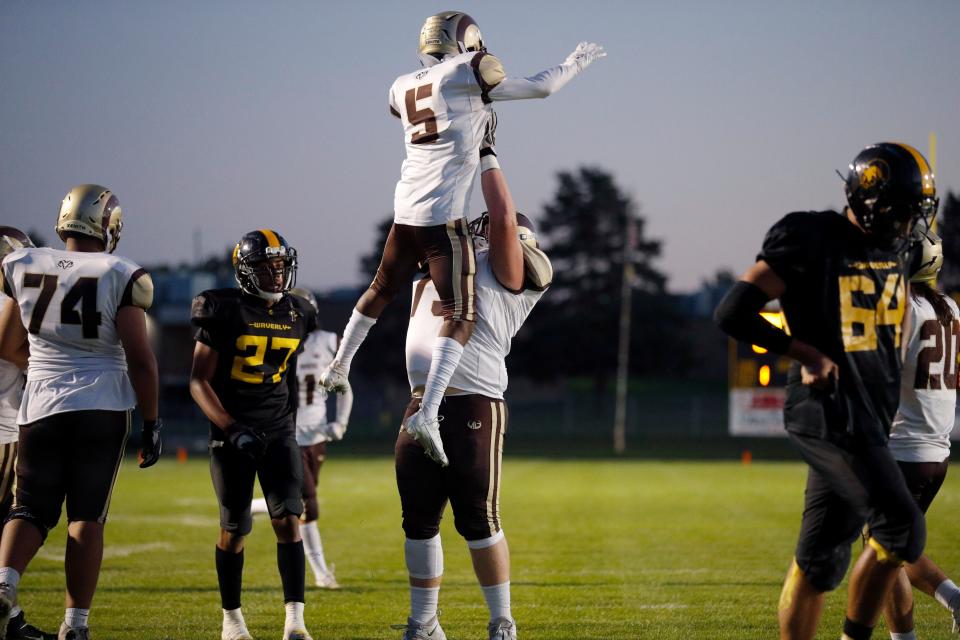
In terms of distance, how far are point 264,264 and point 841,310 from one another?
10.4 ft

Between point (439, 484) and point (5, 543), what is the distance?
80.7 inches

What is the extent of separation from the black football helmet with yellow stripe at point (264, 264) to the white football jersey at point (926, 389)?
325 cm

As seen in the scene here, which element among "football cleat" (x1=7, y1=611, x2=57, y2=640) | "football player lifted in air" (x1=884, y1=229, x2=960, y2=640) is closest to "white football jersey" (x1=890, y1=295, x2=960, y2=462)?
"football player lifted in air" (x1=884, y1=229, x2=960, y2=640)

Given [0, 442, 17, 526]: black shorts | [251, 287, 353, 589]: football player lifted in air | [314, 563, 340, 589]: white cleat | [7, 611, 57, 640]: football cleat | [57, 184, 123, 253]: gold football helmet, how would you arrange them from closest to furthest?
[57, 184, 123, 253]: gold football helmet
[7, 611, 57, 640]: football cleat
[0, 442, 17, 526]: black shorts
[314, 563, 340, 589]: white cleat
[251, 287, 353, 589]: football player lifted in air

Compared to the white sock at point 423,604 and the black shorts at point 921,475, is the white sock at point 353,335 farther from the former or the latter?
the black shorts at point 921,475

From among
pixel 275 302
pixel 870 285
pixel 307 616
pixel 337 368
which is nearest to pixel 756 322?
pixel 870 285

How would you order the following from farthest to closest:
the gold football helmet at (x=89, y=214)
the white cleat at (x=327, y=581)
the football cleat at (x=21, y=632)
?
the white cleat at (x=327, y=581)
the football cleat at (x=21, y=632)
the gold football helmet at (x=89, y=214)

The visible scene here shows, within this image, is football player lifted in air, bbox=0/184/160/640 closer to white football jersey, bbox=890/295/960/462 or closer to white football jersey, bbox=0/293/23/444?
white football jersey, bbox=0/293/23/444

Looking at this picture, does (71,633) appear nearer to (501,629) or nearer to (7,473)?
(7,473)

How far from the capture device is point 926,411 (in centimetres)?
556

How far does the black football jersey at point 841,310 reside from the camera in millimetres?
4262

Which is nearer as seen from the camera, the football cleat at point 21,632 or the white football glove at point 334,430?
the football cleat at point 21,632

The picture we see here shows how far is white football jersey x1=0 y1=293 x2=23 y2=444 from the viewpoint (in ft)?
20.6

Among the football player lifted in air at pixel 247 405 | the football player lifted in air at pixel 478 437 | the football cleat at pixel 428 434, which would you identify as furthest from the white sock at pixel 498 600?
the football player lifted in air at pixel 247 405
